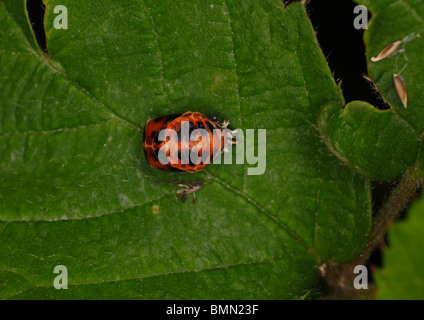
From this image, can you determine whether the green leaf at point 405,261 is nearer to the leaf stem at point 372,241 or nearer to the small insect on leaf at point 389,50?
the leaf stem at point 372,241

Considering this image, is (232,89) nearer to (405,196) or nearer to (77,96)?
(77,96)

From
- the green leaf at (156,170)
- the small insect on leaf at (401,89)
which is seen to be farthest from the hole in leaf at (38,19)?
the small insect on leaf at (401,89)

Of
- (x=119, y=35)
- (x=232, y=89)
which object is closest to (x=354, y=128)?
(x=232, y=89)

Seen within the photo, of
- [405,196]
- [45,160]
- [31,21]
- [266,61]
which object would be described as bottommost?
[405,196]

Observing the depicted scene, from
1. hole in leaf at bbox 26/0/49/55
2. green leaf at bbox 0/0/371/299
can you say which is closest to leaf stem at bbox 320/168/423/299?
green leaf at bbox 0/0/371/299

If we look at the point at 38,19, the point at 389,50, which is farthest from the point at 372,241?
the point at 38,19
